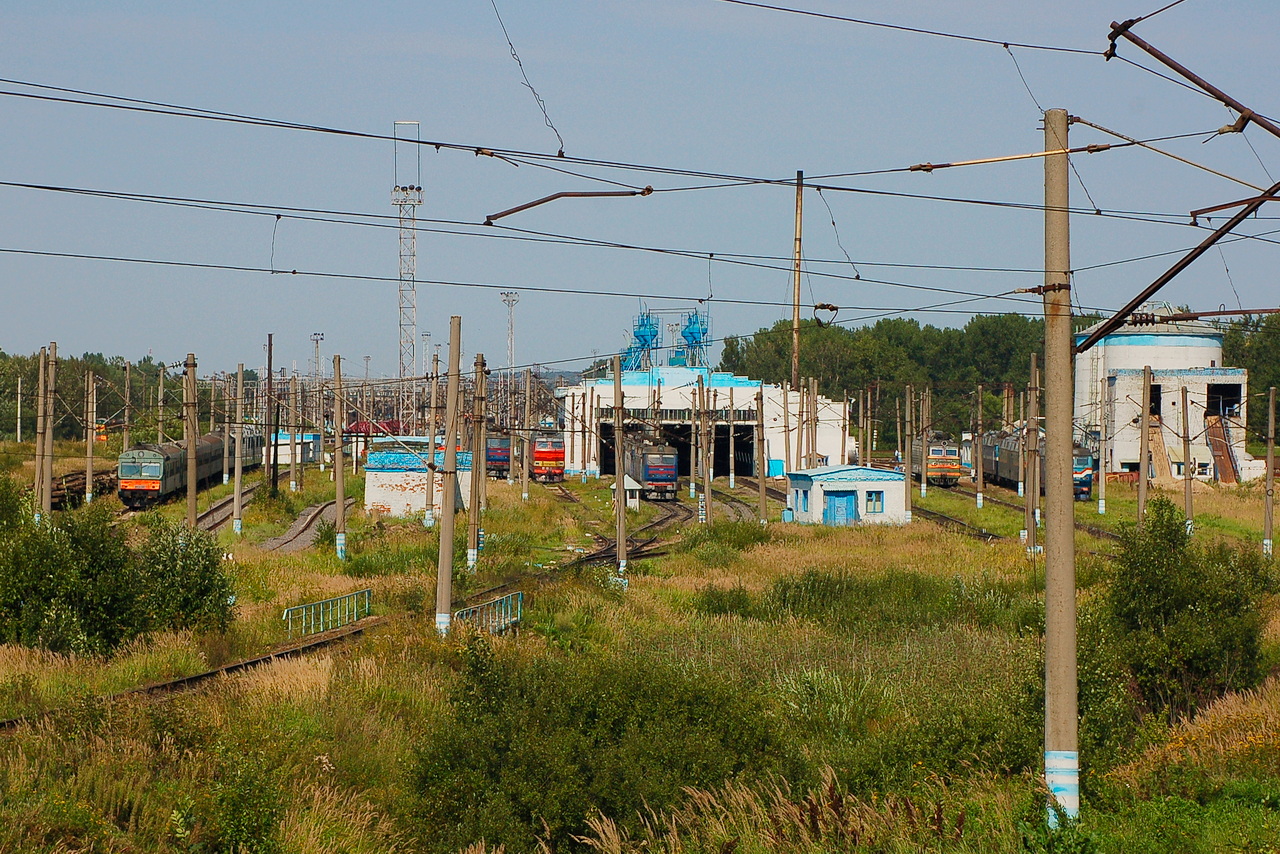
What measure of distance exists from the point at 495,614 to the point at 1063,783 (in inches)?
669

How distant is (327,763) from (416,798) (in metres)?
2.40

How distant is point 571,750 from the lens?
1286 centimetres

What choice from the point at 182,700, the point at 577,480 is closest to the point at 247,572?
the point at 182,700

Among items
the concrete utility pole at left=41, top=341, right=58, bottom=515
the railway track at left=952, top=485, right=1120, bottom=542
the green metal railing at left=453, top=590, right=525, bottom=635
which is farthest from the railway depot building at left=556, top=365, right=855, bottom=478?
the green metal railing at left=453, top=590, right=525, bottom=635

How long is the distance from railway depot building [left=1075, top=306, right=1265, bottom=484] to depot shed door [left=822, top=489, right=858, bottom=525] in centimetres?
2617

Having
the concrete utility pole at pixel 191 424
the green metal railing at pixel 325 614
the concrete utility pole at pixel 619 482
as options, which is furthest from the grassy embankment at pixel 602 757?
the concrete utility pole at pixel 619 482

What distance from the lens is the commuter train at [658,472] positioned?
2643 inches

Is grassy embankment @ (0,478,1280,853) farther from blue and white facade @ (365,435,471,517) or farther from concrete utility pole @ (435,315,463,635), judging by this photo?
blue and white facade @ (365,435,471,517)

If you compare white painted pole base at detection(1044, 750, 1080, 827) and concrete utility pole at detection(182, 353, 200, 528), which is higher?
concrete utility pole at detection(182, 353, 200, 528)

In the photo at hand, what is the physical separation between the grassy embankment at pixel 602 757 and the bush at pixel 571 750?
0.09ft

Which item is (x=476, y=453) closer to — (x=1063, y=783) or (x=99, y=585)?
(x=99, y=585)

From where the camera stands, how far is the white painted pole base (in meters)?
10.3

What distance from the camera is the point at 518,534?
46.4 meters

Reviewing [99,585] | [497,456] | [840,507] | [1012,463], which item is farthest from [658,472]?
[99,585]
